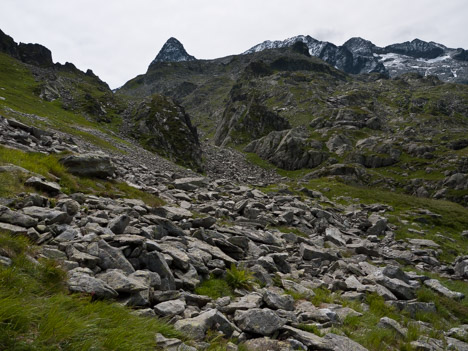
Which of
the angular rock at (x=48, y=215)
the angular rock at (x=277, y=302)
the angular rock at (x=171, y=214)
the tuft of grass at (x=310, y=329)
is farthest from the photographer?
the angular rock at (x=171, y=214)

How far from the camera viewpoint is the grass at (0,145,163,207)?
32.9ft

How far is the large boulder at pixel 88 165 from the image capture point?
15852 mm

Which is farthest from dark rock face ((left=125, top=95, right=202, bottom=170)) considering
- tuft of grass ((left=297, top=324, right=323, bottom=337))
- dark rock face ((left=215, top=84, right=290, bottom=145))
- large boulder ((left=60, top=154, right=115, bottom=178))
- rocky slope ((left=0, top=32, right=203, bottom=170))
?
tuft of grass ((left=297, top=324, right=323, bottom=337))

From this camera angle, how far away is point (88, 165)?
1638cm

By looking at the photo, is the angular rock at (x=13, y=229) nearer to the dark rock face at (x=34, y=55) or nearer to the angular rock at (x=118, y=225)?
the angular rock at (x=118, y=225)

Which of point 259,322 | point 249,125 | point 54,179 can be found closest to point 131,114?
point 249,125

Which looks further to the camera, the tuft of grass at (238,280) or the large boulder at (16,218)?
the tuft of grass at (238,280)

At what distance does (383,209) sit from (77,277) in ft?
141

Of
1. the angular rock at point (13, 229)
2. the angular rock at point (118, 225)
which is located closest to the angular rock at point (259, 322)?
the angular rock at point (118, 225)

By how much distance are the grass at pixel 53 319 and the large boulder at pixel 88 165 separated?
11004 mm

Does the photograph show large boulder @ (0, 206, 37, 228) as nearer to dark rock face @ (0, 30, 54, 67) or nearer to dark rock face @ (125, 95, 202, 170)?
dark rock face @ (125, 95, 202, 170)

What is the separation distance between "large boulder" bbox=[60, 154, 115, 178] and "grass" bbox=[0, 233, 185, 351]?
36.1ft

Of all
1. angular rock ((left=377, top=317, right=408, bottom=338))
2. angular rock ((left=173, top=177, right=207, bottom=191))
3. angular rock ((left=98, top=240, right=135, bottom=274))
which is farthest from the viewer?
angular rock ((left=173, top=177, right=207, bottom=191))

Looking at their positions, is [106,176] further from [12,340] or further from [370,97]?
[370,97]
